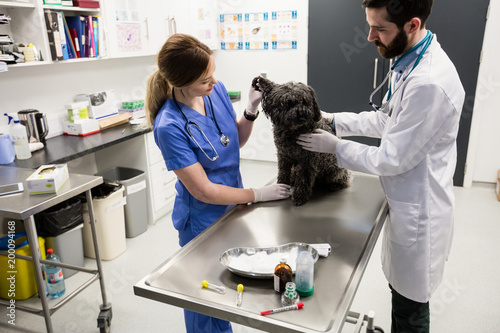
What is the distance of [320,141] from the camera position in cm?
149

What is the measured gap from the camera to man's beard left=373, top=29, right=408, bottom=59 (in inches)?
53.6

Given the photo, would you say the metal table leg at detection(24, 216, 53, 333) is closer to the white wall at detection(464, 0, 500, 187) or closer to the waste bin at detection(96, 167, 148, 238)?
the waste bin at detection(96, 167, 148, 238)

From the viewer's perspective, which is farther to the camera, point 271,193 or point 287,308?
point 271,193

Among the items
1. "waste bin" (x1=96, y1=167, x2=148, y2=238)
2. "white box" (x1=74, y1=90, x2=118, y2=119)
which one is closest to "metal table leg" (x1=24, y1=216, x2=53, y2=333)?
"waste bin" (x1=96, y1=167, x2=148, y2=238)

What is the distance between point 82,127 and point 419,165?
257 centimetres

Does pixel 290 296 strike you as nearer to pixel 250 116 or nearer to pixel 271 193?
pixel 271 193

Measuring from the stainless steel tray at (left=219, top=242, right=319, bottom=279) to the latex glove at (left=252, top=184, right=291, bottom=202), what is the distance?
0.42m

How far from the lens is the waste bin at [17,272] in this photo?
7.84ft

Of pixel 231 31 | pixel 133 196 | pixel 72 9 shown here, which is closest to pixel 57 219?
pixel 133 196

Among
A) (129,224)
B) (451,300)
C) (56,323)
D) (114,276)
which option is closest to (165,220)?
(129,224)

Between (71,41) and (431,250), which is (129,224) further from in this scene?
(431,250)

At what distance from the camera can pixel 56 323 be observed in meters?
2.30

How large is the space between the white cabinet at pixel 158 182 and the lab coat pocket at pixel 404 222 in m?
2.25

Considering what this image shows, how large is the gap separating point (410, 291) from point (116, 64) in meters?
3.21
